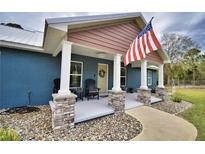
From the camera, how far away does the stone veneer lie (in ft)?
10.4

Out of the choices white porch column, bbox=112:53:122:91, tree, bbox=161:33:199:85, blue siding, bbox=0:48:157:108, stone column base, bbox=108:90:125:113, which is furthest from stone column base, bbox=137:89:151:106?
tree, bbox=161:33:199:85

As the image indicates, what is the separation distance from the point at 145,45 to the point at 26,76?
17.9 ft

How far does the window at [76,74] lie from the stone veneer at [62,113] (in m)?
3.52

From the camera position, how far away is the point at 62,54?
3.58m

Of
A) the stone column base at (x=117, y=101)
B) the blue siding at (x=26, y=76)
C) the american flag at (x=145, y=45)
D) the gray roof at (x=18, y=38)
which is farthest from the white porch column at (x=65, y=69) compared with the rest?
the blue siding at (x=26, y=76)

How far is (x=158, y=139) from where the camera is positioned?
302cm

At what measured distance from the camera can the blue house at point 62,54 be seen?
3.58 m

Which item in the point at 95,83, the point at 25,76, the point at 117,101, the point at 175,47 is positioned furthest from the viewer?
the point at 175,47

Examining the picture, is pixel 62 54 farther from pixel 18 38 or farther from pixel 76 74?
pixel 18 38

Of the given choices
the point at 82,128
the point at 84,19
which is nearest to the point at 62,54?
the point at 84,19

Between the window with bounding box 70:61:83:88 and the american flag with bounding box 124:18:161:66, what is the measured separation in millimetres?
3526

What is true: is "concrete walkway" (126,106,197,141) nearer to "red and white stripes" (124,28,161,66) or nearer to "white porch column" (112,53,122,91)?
"white porch column" (112,53,122,91)
